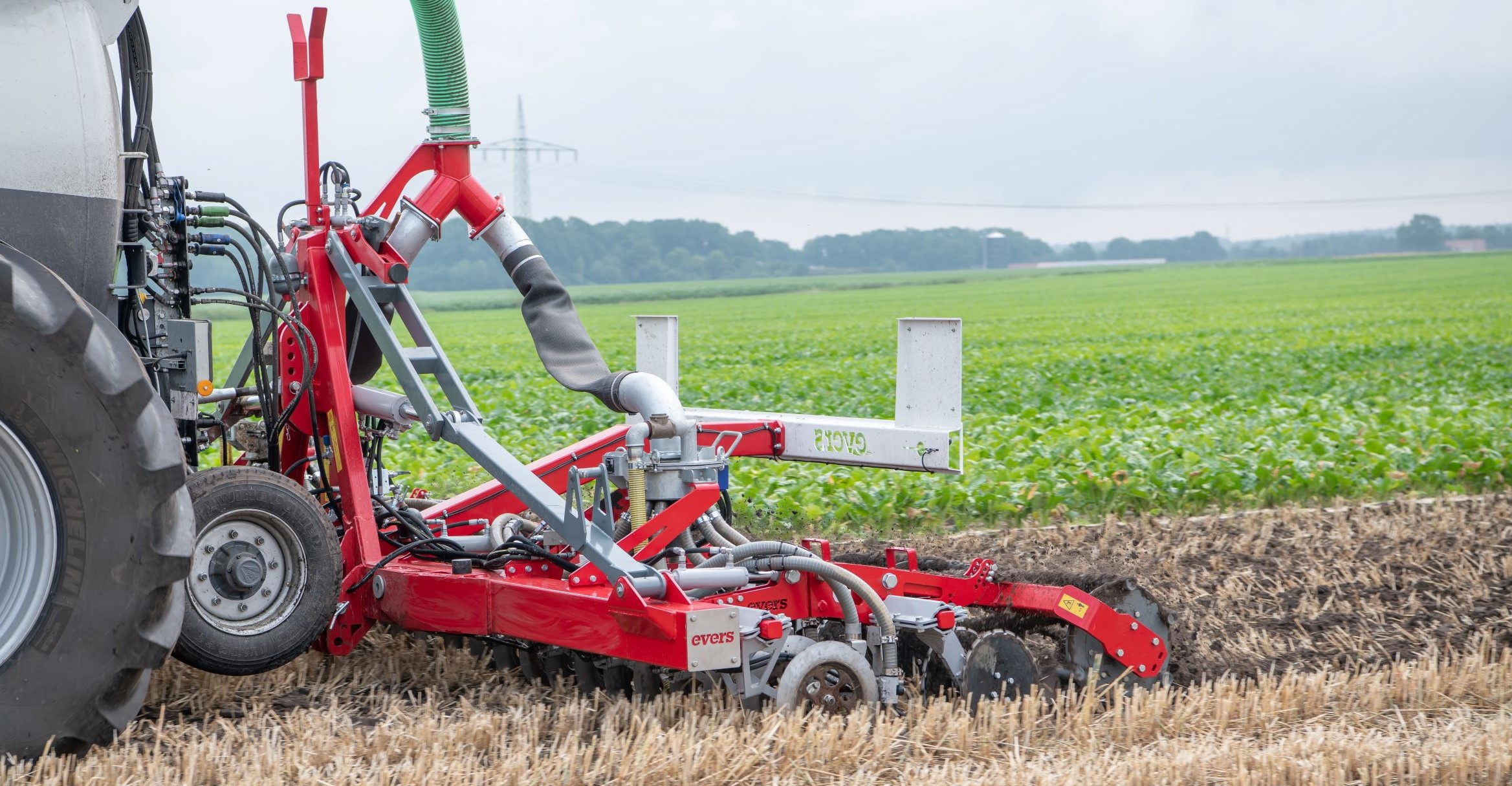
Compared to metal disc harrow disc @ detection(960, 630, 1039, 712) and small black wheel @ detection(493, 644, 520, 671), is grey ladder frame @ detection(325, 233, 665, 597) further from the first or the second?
metal disc harrow disc @ detection(960, 630, 1039, 712)

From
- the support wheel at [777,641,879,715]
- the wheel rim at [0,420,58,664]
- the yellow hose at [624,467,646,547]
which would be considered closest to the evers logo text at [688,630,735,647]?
the support wheel at [777,641,879,715]

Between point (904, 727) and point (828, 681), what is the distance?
24 cm

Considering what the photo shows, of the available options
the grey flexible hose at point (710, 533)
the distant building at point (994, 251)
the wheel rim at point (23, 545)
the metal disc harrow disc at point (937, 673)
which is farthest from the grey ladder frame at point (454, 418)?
the distant building at point (994, 251)

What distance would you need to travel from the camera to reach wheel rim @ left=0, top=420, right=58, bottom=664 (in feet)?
9.36

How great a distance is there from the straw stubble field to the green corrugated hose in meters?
1.74

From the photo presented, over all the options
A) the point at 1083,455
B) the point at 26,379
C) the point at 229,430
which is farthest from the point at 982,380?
the point at 26,379

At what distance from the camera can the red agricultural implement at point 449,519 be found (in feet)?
12.0

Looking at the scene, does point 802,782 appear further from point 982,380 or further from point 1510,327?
point 1510,327

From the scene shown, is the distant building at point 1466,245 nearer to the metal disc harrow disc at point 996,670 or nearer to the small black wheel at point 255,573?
the metal disc harrow disc at point 996,670

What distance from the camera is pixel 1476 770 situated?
10.9 feet

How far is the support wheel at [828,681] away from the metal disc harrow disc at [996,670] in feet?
1.21

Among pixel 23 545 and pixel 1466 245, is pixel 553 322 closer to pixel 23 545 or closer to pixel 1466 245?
pixel 23 545

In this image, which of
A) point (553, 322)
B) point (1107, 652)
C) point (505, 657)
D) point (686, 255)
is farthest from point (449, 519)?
point (686, 255)

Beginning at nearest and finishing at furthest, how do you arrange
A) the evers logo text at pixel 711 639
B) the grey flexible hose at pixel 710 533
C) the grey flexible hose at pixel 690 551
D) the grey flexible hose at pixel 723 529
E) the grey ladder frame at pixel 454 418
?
A: 1. the evers logo text at pixel 711 639
2. the grey ladder frame at pixel 454 418
3. the grey flexible hose at pixel 690 551
4. the grey flexible hose at pixel 710 533
5. the grey flexible hose at pixel 723 529
